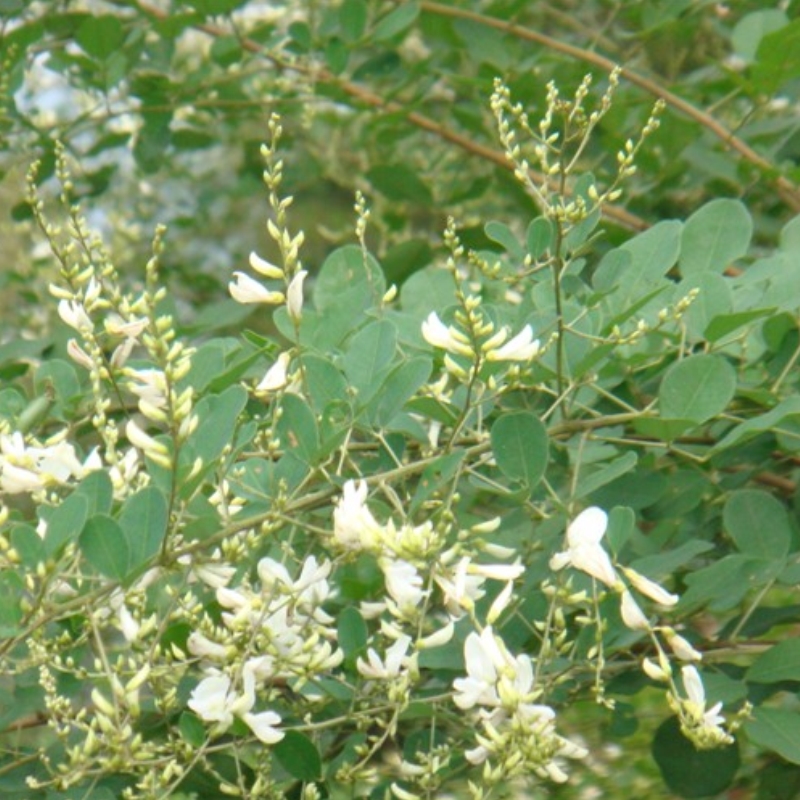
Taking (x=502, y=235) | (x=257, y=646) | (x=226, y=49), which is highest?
(x=502, y=235)

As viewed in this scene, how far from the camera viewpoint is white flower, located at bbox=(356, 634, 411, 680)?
137 centimetres

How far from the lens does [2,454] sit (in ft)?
4.71

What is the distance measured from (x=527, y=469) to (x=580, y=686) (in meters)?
0.34

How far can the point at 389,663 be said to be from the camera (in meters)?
1.38

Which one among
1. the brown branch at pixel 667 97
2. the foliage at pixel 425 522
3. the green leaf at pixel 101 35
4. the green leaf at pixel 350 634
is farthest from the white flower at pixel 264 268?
the green leaf at pixel 101 35

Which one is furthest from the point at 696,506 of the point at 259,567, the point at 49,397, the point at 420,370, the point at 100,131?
the point at 100,131

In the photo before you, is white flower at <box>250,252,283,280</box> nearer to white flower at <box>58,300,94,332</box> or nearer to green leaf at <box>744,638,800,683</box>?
white flower at <box>58,300,94,332</box>

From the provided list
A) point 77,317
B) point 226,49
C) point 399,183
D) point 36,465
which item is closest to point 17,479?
point 36,465

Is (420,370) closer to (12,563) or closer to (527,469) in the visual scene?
(527,469)

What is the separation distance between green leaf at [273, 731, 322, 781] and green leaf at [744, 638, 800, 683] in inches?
17.4

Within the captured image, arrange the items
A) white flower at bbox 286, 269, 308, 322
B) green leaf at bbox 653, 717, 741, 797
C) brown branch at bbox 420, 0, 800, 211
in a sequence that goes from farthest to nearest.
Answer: brown branch at bbox 420, 0, 800, 211 < green leaf at bbox 653, 717, 741, 797 < white flower at bbox 286, 269, 308, 322

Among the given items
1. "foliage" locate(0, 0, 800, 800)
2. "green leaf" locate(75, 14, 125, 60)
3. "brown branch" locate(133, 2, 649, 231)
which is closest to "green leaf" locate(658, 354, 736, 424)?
"foliage" locate(0, 0, 800, 800)

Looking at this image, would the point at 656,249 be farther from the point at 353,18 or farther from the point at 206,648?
the point at 353,18

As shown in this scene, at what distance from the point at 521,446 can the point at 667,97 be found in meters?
1.28
